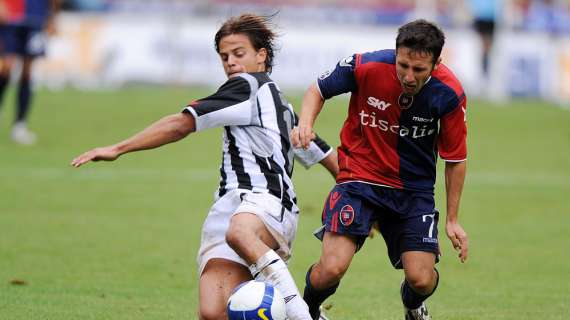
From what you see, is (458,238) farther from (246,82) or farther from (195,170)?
(195,170)

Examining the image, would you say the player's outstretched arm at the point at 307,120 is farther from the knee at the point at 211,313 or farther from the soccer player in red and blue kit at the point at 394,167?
the knee at the point at 211,313

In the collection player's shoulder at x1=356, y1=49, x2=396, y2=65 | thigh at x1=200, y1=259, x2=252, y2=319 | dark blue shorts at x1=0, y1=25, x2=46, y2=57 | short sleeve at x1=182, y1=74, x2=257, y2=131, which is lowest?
dark blue shorts at x1=0, y1=25, x2=46, y2=57

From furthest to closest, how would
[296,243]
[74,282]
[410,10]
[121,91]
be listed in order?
[410,10]
[121,91]
[296,243]
[74,282]

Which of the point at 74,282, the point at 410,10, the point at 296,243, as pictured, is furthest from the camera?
the point at 410,10

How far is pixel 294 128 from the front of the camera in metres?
6.21

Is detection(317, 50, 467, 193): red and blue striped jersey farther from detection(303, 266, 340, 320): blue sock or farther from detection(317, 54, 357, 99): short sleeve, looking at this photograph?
detection(303, 266, 340, 320): blue sock

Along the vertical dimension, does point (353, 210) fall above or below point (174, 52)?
above

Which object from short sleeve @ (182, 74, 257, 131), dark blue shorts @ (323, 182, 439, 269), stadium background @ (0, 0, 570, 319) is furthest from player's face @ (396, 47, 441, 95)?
stadium background @ (0, 0, 570, 319)

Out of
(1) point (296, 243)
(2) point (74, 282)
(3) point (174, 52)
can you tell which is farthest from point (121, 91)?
(2) point (74, 282)

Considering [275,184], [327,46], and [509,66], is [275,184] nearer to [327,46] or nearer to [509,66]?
[327,46]

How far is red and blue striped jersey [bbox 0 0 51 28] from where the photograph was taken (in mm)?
16141

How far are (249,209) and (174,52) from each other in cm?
1733

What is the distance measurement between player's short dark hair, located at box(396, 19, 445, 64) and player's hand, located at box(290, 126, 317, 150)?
2.42 feet

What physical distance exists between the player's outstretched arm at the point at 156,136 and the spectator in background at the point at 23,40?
10.2 meters
